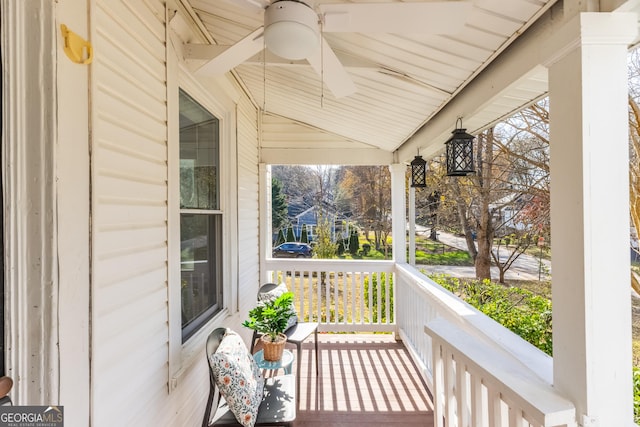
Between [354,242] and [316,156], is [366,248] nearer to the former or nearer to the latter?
[354,242]

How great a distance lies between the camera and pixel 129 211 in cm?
126

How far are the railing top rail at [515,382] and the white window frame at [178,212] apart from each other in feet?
4.66

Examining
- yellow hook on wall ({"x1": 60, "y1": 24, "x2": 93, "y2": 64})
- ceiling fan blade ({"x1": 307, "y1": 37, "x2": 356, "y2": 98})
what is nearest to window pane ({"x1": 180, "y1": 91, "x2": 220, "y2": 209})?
yellow hook on wall ({"x1": 60, "y1": 24, "x2": 93, "y2": 64})

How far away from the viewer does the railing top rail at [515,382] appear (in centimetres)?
97

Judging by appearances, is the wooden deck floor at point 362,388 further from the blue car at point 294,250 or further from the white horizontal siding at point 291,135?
the blue car at point 294,250

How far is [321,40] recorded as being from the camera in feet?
3.92

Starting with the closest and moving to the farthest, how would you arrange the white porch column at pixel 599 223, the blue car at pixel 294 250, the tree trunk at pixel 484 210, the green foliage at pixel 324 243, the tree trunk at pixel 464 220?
1. the white porch column at pixel 599 223
2. the tree trunk at pixel 484 210
3. the tree trunk at pixel 464 220
4. the green foliage at pixel 324 243
5. the blue car at pixel 294 250

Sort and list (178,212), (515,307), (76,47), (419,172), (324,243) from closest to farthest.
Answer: (76,47), (178,212), (515,307), (419,172), (324,243)

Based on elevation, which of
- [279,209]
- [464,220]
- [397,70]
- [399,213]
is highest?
[397,70]

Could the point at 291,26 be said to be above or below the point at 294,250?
above

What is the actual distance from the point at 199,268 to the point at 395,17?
193 centimetres

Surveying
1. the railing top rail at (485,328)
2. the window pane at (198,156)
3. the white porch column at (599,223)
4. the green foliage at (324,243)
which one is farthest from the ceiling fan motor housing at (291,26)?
the green foliage at (324,243)

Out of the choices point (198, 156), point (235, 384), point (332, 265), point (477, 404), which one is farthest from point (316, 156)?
point (477, 404)

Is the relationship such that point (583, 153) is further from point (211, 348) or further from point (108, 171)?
point (211, 348)
